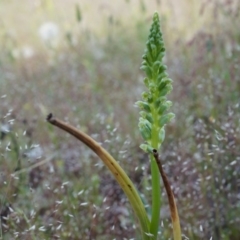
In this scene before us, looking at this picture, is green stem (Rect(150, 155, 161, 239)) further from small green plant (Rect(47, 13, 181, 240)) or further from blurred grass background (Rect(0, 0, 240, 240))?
blurred grass background (Rect(0, 0, 240, 240))

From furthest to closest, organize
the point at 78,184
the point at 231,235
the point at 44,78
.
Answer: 1. the point at 44,78
2. the point at 78,184
3. the point at 231,235

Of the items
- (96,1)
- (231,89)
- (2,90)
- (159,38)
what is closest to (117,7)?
(96,1)

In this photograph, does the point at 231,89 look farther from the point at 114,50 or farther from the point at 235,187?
the point at 114,50

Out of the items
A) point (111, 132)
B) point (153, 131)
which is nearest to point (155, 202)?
point (153, 131)

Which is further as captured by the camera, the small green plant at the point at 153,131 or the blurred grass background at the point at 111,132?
the blurred grass background at the point at 111,132

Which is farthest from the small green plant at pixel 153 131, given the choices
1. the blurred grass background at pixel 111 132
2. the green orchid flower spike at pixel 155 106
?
the blurred grass background at pixel 111 132

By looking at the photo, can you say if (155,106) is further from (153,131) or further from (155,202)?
(155,202)

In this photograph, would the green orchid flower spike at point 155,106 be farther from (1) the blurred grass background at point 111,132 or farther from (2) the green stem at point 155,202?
(1) the blurred grass background at point 111,132
